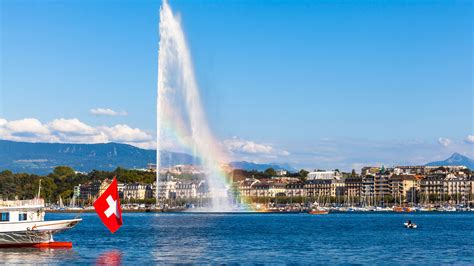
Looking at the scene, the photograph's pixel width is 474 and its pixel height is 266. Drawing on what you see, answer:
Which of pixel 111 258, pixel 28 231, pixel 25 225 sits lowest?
pixel 111 258

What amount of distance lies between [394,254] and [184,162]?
64.8 metres

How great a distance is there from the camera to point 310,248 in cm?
5353

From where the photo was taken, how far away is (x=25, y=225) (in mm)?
48938

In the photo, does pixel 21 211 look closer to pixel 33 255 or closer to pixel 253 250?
pixel 33 255

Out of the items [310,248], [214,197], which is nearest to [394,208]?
[214,197]

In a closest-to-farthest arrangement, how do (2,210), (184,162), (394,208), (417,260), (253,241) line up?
(417,260)
(2,210)
(253,241)
(184,162)
(394,208)

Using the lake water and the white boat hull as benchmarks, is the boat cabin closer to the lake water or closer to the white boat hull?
the white boat hull

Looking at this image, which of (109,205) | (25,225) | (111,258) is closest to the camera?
(111,258)

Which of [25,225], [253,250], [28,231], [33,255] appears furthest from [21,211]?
[253,250]

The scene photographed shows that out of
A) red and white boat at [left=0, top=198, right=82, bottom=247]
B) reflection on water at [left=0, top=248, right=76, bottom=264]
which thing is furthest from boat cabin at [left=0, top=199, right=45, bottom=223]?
reflection on water at [left=0, top=248, right=76, bottom=264]

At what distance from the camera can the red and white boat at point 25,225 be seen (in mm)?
48750

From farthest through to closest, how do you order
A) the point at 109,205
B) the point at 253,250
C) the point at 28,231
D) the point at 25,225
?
the point at 253,250
the point at 28,231
the point at 25,225
the point at 109,205

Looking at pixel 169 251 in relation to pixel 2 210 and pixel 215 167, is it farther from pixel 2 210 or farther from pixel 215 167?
pixel 215 167

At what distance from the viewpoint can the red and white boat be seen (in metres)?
48.8
